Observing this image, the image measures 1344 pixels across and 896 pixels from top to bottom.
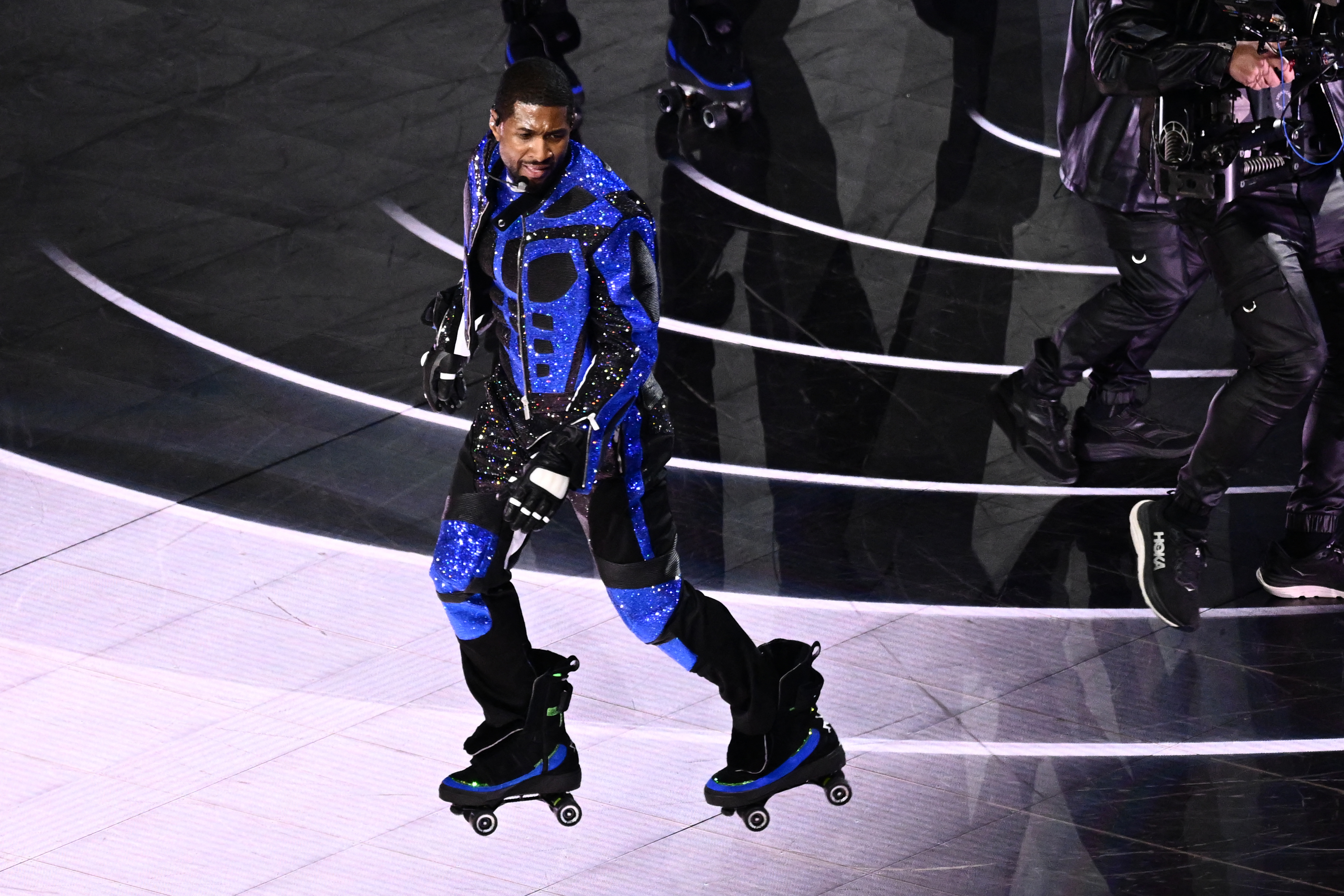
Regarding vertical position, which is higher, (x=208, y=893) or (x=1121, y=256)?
(x=1121, y=256)

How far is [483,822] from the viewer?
5.09 meters

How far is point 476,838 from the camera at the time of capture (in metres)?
5.18

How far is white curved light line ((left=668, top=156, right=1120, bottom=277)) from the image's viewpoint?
26.2 ft

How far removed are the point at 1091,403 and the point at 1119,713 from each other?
166 centimetres

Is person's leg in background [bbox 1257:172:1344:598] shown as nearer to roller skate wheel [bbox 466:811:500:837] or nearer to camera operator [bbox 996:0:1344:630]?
camera operator [bbox 996:0:1344:630]

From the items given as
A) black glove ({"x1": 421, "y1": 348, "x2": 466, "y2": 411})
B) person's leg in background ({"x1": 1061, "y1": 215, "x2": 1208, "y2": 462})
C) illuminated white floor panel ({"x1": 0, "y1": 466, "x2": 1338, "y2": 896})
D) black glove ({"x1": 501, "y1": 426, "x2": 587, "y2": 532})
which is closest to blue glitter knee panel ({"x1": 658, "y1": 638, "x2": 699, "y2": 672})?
illuminated white floor panel ({"x1": 0, "y1": 466, "x2": 1338, "y2": 896})

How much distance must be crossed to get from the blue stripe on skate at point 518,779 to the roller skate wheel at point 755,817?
526 mm

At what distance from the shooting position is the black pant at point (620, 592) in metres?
4.90

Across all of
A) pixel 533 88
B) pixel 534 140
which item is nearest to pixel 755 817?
pixel 534 140

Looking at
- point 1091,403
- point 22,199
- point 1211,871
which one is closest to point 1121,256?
point 1091,403

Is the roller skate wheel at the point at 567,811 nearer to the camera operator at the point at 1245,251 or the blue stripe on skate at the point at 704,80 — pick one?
the camera operator at the point at 1245,251

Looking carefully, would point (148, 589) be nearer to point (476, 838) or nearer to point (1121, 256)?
point (476, 838)

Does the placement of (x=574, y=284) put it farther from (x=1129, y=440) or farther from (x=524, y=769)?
(x=1129, y=440)

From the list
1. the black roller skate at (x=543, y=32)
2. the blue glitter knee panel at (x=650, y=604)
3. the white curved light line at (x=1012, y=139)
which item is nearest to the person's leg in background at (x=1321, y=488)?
the blue glitter knee panel at (x=650, y=604)
